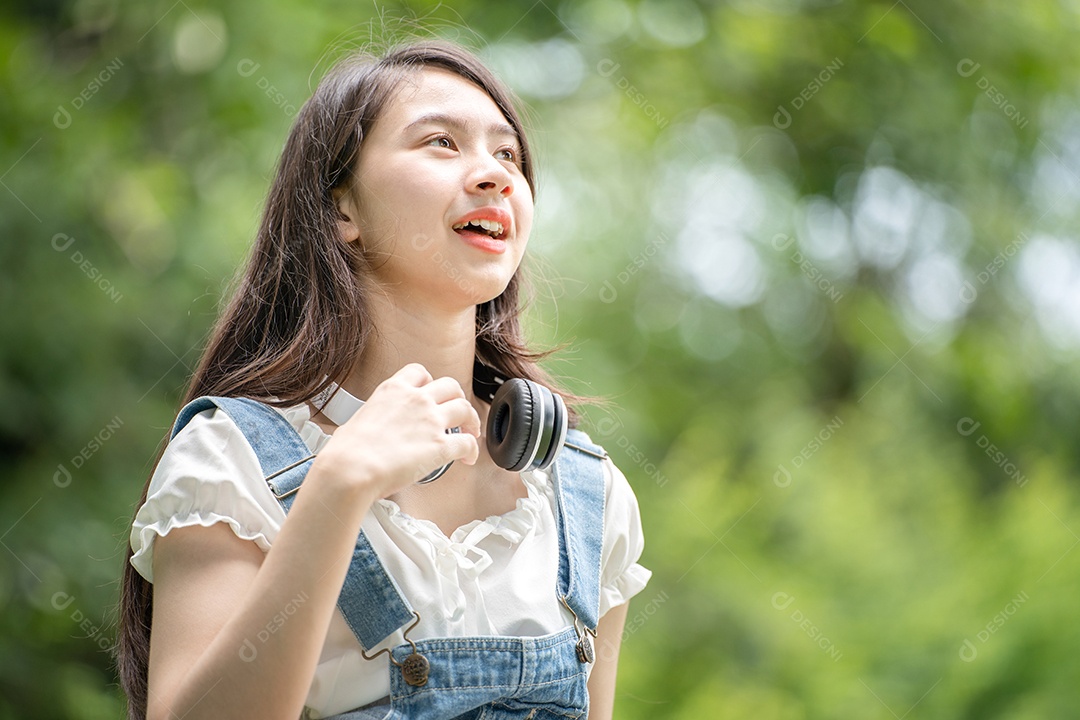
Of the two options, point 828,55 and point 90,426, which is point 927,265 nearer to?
point 828,55

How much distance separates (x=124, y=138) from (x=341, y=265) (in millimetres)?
1771

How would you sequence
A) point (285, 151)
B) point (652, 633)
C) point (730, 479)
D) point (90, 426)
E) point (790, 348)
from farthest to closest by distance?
point (790, 348)
point (730, 479)
point (652, 633)
point (90, 426)
point (285, 151)

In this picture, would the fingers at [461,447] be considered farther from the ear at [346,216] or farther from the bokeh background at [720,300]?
the bokeh background at [720,300]

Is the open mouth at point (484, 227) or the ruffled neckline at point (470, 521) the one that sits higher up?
the open mouth at point (484, 227)

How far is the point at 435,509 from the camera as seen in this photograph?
1.37 meters

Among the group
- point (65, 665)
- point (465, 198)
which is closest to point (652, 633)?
point (65, 665)

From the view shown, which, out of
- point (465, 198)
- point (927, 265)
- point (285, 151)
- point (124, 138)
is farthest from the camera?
point (927, 265)

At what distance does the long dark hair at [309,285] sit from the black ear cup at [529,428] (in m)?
0.24

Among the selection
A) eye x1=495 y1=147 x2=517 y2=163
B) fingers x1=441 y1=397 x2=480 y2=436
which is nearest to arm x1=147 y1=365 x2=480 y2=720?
fingers x1=441 y1=397 x2=480 y2=436

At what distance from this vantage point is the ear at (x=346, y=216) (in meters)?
1.43

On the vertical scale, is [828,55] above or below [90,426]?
above

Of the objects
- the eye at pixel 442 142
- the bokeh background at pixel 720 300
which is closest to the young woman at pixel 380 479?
the eye at pixel 442 142

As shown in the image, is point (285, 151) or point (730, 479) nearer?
point (285, 151)

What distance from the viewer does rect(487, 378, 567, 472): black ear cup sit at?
129 cm
